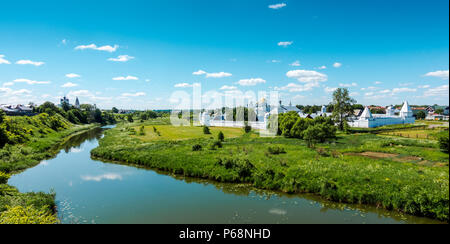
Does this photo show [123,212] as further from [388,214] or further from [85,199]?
[388,214]

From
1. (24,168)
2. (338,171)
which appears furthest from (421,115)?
(24,168)

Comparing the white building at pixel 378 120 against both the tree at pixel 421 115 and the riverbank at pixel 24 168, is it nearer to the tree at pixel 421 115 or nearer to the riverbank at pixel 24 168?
the tree at pixel 421 115

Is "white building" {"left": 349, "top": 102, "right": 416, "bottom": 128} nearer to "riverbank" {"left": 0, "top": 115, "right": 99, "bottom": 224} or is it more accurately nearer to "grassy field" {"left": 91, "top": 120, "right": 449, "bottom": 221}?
"grassy field" {"left": 91, "top": 120, "right": 449, "bottom": 221}

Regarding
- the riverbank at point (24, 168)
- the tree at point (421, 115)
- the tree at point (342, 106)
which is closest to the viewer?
the riverbank at point (24, 168)

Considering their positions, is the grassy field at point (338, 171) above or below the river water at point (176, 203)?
above

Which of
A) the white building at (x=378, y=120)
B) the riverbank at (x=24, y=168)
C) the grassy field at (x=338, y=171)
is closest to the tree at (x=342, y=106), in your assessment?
the white building at (x=378, y=120)

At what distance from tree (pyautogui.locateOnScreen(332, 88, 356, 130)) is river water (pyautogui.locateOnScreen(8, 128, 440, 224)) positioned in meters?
36.8

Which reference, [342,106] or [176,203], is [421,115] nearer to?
[342,106]

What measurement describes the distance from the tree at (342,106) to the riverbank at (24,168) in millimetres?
45573

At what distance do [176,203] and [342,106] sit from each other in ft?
137

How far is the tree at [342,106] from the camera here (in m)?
45.3

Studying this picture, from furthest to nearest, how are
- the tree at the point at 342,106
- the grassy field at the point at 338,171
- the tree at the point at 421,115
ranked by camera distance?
the tree at the point at 421,115 < the tree at the point at 342,106 < the grassy field at the point at 338,171
